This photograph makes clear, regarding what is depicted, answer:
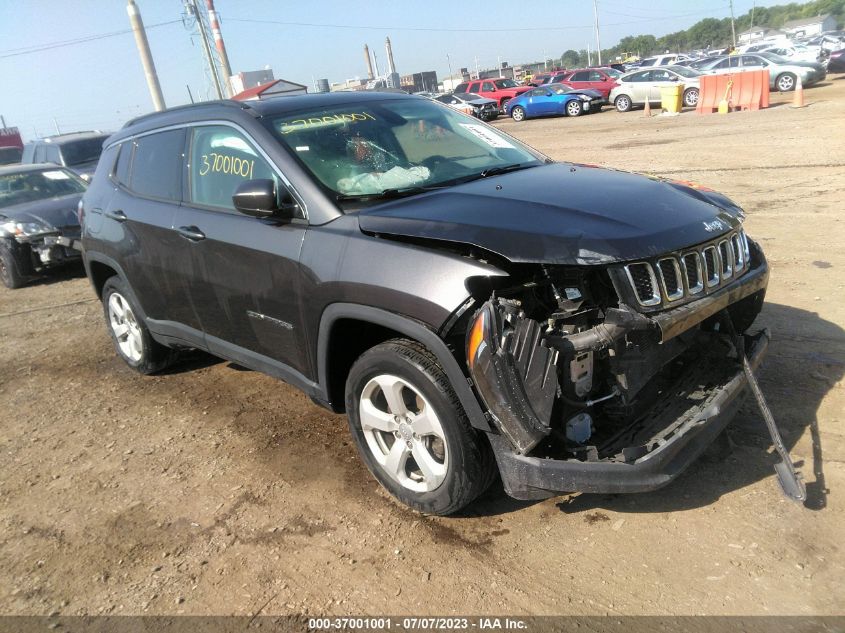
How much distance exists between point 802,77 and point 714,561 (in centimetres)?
2597

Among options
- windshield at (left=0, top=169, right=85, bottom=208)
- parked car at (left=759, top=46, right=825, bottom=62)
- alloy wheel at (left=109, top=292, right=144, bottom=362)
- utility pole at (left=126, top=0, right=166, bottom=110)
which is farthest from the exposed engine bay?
utility pole at (left=126, top=0, right=166, bottom=110)

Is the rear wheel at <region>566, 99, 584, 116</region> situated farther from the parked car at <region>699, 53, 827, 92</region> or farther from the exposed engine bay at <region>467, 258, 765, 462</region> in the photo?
the exposed engine bay at <region>467, 258, 765, 462</region>

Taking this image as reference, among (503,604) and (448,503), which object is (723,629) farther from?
(448,503)

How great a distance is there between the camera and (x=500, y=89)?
1277 inches

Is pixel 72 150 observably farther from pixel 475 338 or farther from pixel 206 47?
pixel 206 47

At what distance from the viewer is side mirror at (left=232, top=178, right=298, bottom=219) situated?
128 inches

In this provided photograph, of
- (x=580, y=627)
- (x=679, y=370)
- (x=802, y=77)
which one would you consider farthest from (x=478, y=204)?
(x=802, y=77)

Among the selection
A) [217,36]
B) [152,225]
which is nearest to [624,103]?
[152,225]

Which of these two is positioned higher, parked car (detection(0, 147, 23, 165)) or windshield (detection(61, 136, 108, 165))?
parked car (detection(0, 147, 23, 165))

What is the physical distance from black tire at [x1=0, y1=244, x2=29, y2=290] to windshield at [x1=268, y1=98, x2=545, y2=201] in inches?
275

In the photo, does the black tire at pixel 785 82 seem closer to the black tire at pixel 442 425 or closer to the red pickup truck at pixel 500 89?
the red pickup truck at pixel 500 89

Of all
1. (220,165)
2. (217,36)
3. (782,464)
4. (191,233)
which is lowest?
(782,464)

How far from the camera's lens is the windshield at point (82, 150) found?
14.8 meters

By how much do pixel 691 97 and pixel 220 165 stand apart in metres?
22.5
